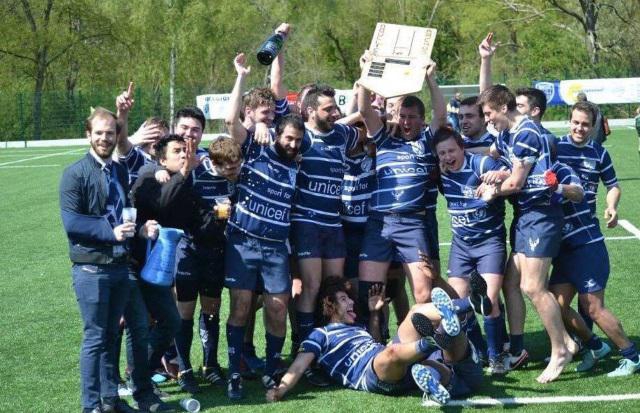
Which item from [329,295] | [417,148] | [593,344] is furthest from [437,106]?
[593,344]

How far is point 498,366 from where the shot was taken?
6863mm

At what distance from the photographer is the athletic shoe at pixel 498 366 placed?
684 centimetres

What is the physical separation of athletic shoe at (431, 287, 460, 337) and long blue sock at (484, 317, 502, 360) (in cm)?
117

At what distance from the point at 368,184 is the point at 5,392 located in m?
3.09

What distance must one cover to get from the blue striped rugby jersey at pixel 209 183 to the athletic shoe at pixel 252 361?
1.26 m

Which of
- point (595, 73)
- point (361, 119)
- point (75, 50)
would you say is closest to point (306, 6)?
point (75, 50)

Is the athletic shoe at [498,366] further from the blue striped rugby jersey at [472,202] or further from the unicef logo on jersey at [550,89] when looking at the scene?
the unicef logo on jersey at [550,89]

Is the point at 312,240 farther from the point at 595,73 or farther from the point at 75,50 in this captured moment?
the point at 75,50

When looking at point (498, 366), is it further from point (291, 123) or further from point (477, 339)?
point (291, 123)

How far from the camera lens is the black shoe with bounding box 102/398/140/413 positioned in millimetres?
6008

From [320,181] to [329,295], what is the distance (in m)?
0.83

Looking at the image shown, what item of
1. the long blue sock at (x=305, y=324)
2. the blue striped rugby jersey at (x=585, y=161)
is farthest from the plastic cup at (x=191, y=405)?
the blue striped rugby jersey at (x=585, y=161)

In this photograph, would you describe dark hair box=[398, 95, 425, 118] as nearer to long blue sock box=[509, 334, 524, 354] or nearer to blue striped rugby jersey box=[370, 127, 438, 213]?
blue striped rugby jersey box=[370, 127, 438, 213]

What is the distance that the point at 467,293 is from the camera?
22.7ft
